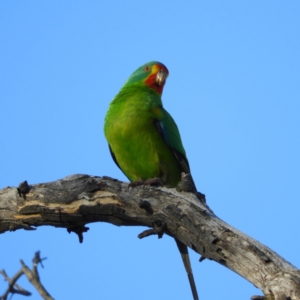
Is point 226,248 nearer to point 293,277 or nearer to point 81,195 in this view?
point 293,277

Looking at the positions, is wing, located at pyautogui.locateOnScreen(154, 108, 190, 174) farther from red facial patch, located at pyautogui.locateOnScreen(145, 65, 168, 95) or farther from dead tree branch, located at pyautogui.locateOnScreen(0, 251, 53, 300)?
dead tree branch, located at pyautogui.locateOnScreen(0, 251, 53, 300)

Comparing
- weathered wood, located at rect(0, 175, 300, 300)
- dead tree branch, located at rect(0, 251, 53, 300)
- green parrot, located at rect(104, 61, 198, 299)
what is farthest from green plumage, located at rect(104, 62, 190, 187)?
dead tree branch, located at rect(0, 251, 53, 300)

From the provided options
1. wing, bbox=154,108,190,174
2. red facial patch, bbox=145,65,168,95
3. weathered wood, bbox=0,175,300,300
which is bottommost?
weathered wood, bbox=0,175,300,300

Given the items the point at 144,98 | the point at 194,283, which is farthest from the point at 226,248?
the point at 144,98

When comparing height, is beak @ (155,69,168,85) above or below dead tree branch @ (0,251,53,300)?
above

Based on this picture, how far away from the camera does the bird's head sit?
8188 mm

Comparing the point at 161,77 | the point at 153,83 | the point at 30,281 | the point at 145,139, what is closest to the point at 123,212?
the point at 145,139

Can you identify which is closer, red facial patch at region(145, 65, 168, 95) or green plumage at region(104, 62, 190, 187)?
green plumage at region(104, 62, 190, 187)

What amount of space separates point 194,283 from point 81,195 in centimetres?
161

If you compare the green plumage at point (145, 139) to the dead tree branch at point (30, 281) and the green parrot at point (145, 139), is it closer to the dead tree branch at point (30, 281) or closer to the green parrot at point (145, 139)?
the green parrot at point (145, 139)

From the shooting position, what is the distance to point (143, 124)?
6898 mm

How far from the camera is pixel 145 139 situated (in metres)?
6.91

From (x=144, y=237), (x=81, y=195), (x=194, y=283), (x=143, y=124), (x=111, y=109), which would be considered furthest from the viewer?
(x=111, y=109)

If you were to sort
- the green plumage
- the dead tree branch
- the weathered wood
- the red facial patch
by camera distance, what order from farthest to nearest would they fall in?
the red facial patch
the green plumage
the weathered wood
the dead tree branch
